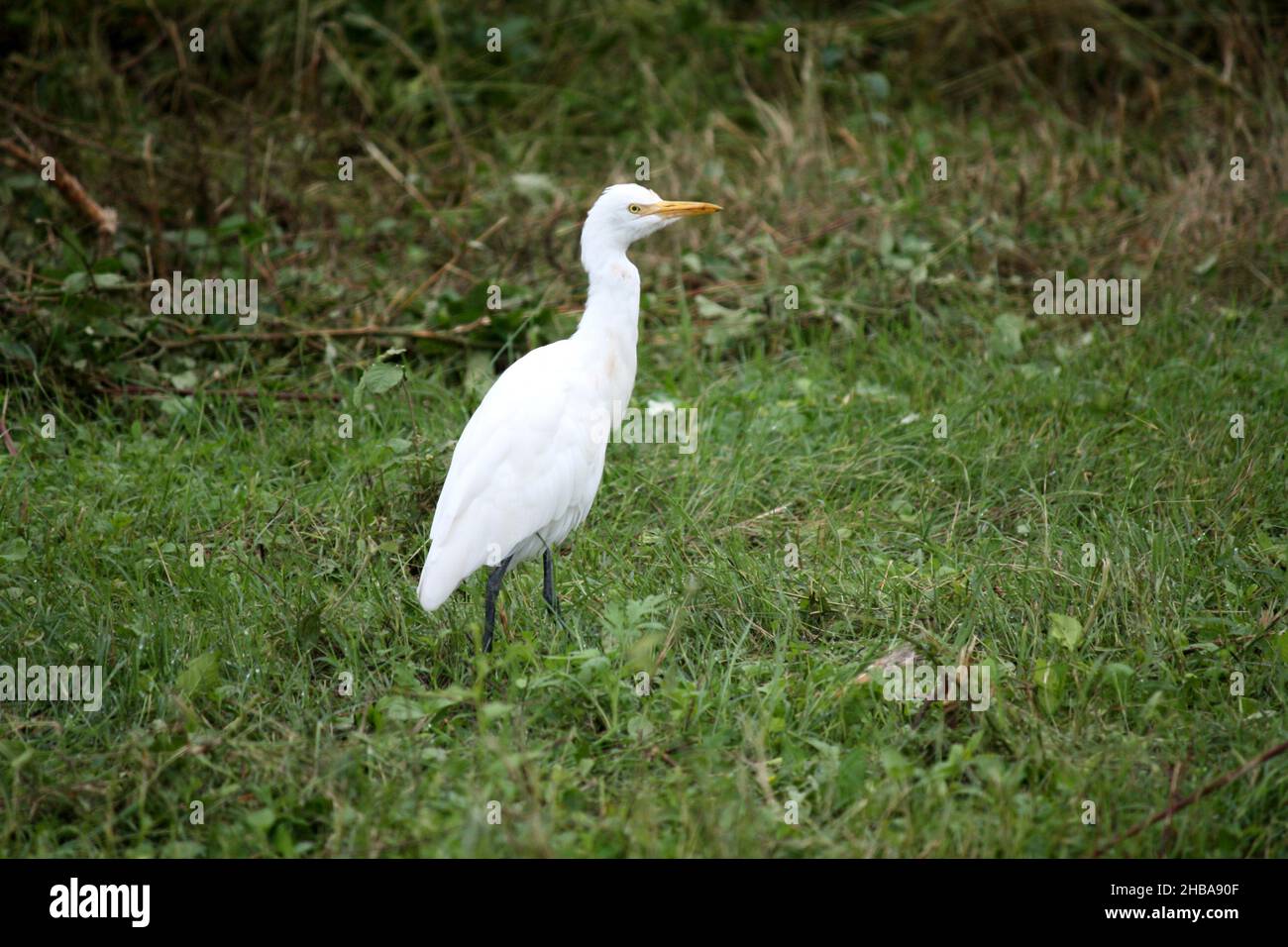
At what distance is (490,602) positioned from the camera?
3.85m

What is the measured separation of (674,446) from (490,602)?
1.43 metres

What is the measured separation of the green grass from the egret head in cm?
96

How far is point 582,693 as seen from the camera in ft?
11.6

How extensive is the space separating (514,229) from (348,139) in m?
1.76

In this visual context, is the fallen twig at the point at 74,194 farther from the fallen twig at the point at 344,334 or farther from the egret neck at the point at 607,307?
the egret neck at the point at 607,307

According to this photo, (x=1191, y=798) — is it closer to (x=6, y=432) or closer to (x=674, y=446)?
(x=674, y=446)

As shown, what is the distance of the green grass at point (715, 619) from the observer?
3.07 meters

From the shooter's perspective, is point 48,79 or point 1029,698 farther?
point 48,79

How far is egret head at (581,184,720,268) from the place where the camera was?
4.23 metres

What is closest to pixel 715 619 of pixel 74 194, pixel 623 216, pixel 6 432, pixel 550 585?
pixel 550 585

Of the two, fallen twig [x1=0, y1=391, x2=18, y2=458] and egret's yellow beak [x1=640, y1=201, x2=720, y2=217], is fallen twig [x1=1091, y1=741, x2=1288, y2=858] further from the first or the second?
fallen twig [x1=0, y1=391, x2=18, y2=458]

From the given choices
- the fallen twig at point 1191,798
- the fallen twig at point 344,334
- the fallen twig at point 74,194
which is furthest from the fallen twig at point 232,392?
the fallen twig at point 1191,798
